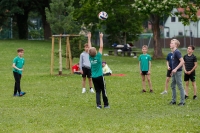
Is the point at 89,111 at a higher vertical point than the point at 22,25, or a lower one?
lower

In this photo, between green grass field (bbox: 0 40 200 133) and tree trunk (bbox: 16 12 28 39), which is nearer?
green grass field (bbox: 0 40 200 133)

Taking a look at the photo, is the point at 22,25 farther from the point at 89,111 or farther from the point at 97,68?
the point at 89,111

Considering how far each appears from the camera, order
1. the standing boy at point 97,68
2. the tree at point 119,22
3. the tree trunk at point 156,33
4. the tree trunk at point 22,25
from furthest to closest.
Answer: the tree trunk at point 22,25
the tree at point 119,22
the tree trunk at point 156,33
the standing boy at point 97,68

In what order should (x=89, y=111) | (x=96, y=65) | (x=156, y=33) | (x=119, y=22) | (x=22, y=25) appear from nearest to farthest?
1. (x=89, y=111)
2. (x=96, y=65)
3. (x=156, y=33)
4. (x=119, y=22)
5. (x=22, y=25)

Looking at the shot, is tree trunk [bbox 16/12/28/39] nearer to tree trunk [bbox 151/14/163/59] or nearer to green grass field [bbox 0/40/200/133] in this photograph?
tree trunk [bbox 151/14/163/59]

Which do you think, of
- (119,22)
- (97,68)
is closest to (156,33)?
(119,22)

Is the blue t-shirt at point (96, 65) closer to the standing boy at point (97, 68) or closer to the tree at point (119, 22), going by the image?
the standing boy at point (97, 68)

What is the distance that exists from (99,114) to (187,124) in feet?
8.21

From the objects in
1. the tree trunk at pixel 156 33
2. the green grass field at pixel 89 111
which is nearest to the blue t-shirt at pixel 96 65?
the green grass field at pixel 89 111

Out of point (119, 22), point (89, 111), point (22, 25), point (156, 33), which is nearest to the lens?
point (89, 111)

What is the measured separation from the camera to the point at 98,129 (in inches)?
428

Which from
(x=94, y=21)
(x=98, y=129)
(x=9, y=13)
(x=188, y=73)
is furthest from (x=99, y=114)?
(x=9, y=13)

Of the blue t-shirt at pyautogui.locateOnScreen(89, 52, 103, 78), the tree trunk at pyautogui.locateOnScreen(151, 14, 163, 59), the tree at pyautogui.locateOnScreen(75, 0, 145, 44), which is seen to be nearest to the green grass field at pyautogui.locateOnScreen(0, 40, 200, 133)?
the blue t-shirt at pyautogui.locateOnScreen(89, 52, 103, 78)

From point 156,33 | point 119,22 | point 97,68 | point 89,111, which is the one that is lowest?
point 89,111
